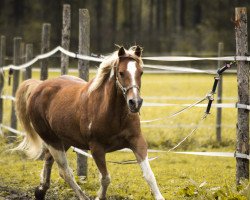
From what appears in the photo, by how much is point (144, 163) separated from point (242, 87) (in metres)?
1.65

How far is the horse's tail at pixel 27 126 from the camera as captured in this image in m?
8.81

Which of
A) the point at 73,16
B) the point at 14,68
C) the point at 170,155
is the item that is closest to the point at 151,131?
the point at 170,155

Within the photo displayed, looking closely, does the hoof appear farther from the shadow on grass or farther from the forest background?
the forest background

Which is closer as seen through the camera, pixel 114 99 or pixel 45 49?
pixel 114 99

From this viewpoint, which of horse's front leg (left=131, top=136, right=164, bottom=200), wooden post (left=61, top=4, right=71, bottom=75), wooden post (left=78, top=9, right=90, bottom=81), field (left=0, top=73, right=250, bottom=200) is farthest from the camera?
wooden post (left=61, top=4, right=71, bottom=75)

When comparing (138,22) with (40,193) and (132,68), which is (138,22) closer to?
(40,193)

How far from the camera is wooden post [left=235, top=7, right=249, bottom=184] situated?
7.47 m

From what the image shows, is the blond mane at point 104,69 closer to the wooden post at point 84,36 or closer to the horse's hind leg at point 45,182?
the horse's hind leg at point 45,182

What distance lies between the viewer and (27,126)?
8875 mm

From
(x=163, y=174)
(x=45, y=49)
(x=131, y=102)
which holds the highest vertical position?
(x=45, y=49)

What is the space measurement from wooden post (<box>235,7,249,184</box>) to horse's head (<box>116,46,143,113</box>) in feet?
4.55

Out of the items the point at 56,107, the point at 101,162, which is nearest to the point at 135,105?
the point at 101,162

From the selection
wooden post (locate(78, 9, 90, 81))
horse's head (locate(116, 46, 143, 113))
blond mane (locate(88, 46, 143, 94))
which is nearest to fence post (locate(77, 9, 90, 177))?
wooden post (locate(78, 9, 90, 81))

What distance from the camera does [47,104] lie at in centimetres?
808
